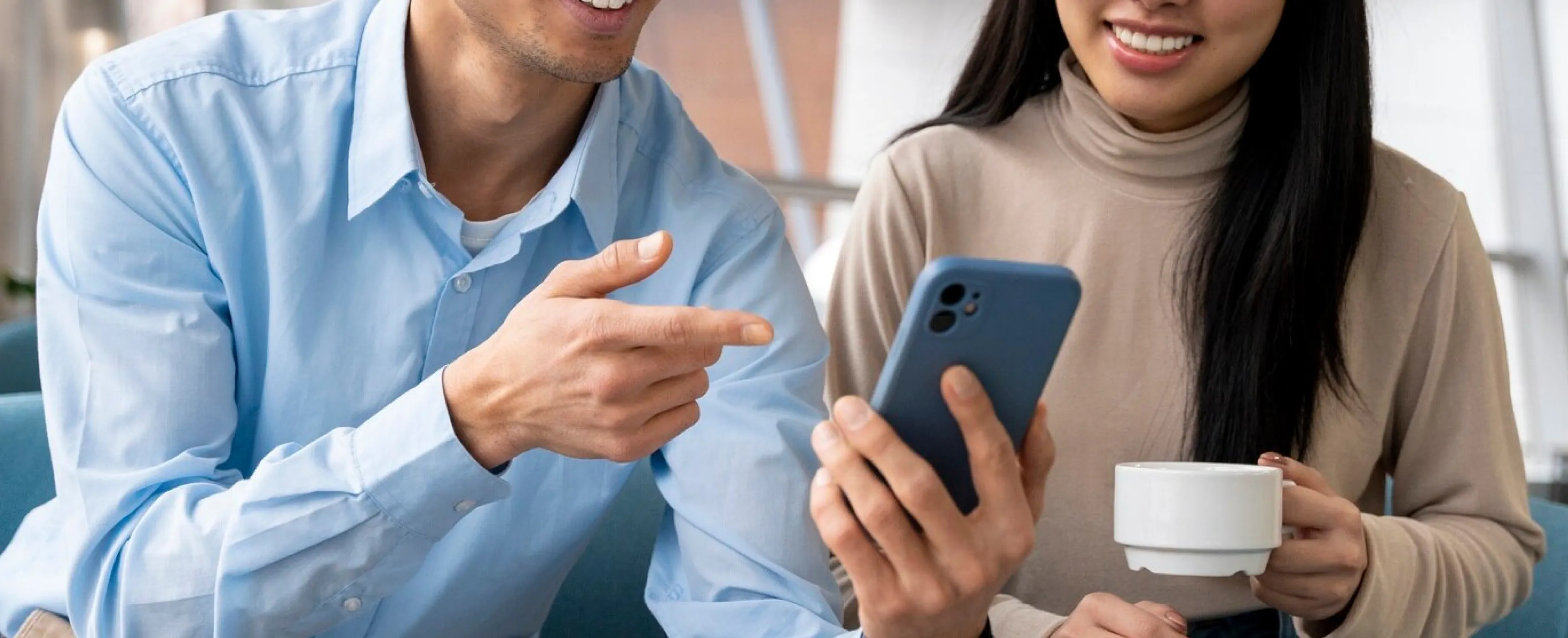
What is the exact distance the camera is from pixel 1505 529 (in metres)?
1.50

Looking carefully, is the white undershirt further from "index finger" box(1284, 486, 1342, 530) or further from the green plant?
the green plant

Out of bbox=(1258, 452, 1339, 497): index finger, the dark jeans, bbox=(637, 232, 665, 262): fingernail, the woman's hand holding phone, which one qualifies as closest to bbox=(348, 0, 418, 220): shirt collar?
bbox=(637, 232, 665, 262): fingernail

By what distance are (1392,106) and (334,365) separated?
277 inches

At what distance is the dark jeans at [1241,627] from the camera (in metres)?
1.50

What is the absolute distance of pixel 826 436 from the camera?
0.93 m

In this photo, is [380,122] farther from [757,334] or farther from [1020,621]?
[1020,621]

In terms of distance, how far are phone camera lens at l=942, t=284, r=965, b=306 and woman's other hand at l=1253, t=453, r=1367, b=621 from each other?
450 mm

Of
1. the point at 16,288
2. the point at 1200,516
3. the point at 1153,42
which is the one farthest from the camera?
the point at 16,288

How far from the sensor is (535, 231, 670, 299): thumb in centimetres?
99

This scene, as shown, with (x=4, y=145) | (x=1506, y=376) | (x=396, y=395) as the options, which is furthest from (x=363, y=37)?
(x=4, y=145)

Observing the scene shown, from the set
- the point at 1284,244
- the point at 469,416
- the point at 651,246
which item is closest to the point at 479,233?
the point at 469,416

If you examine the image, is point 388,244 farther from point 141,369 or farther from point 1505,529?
point 1505,529

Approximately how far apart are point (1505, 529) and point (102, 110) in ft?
4.55

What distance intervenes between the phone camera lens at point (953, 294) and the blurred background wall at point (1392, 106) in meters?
2.31
